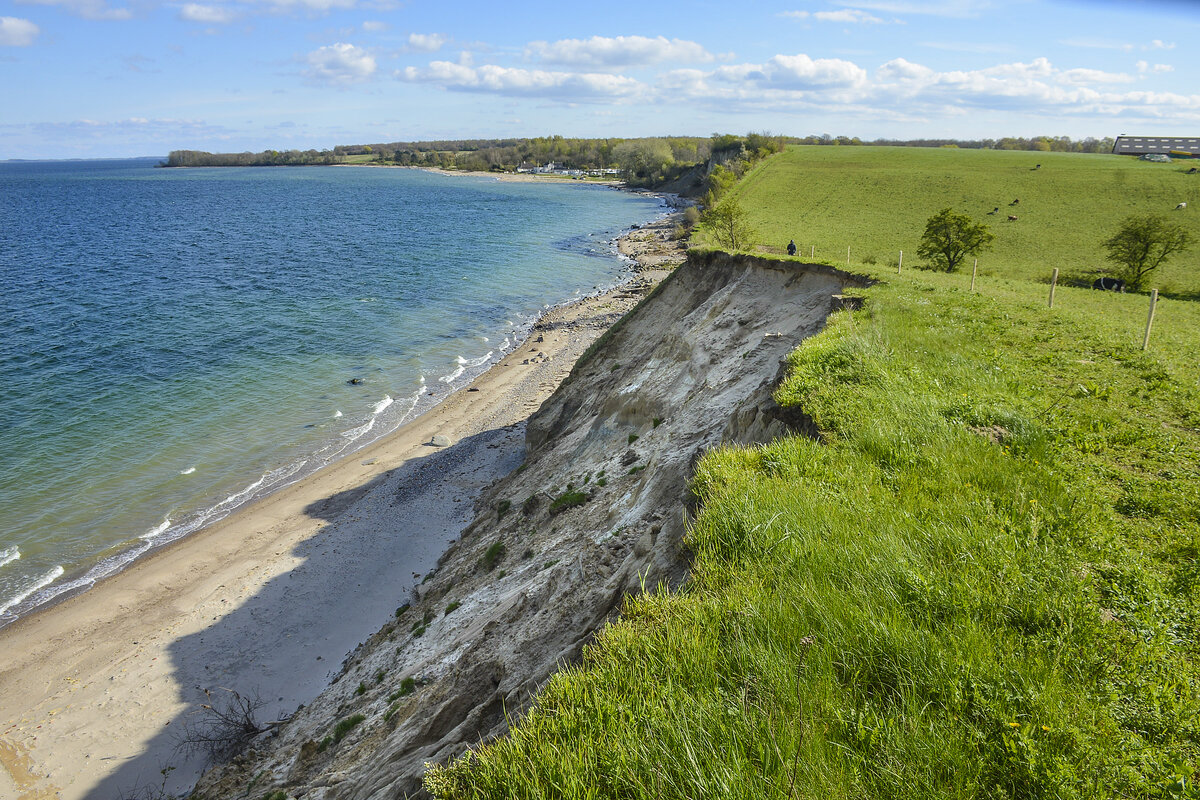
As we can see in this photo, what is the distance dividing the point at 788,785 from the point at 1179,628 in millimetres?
3896

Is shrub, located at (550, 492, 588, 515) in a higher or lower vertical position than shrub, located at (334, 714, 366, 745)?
higher

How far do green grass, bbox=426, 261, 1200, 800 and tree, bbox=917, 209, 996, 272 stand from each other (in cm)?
3808

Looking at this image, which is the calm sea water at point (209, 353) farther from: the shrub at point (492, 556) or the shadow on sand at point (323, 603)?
the shrub at point (492, 556)

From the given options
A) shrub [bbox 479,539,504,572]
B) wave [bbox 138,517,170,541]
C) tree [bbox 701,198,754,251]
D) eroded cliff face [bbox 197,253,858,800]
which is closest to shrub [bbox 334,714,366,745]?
eroded cliff face [bbox 197,253,858,800]

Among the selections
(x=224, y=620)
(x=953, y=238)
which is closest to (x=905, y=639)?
(x=224, y=620)

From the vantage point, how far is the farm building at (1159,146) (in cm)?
9456

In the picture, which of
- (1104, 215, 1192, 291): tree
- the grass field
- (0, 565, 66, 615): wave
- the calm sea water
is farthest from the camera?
the grass field

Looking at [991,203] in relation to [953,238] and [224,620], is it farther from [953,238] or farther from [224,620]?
[224,620]

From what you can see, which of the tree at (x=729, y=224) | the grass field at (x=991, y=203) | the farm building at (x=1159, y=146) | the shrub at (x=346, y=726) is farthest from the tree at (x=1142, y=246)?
Answer: the farm building at (x=1159, y=146)

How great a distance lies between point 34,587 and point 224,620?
780 cm

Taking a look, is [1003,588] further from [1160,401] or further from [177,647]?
[177,647]

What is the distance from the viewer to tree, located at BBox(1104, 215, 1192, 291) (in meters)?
39.1

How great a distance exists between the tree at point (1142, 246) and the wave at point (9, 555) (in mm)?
61010

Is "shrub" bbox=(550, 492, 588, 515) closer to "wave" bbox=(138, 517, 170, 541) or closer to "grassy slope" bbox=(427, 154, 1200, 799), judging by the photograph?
"grassy slope" bbox=(427, 154, 1200, 799)
